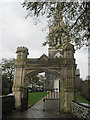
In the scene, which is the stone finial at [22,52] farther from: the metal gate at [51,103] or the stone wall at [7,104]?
the metal gate at [51,103]

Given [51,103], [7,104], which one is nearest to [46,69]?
[7,104]

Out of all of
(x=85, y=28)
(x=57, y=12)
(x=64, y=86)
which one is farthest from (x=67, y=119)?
(x=57, y=12)

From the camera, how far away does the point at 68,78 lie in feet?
37.8

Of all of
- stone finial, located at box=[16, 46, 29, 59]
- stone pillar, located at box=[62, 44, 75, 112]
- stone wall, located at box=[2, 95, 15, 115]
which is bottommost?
stone wall, located at box=[2, 95, 15, 115]

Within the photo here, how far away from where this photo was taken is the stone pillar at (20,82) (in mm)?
11486

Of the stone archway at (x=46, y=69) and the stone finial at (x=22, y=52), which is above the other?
the stone finial at (x=22, y=52)

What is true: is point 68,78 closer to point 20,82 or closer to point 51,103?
point 20,82

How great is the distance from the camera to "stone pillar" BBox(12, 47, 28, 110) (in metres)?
11.5

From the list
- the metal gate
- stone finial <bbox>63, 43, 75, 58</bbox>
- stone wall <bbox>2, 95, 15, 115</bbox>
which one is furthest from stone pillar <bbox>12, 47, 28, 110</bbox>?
stone finial <bbox>63, 43, 75, 58</bbox>

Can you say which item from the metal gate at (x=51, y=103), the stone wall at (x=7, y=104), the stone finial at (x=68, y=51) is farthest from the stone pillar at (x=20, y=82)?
the stone finial at (x=68, y=51)

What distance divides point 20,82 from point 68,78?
478 cm

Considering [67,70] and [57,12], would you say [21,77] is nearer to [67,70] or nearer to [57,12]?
[67,70]

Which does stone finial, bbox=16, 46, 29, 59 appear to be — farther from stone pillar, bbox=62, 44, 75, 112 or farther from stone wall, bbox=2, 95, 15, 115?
stone wall, bbox=2, 95, 15, 115

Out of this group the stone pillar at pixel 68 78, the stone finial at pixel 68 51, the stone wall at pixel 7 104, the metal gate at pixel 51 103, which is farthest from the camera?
the metal gate at pixel 51 103
